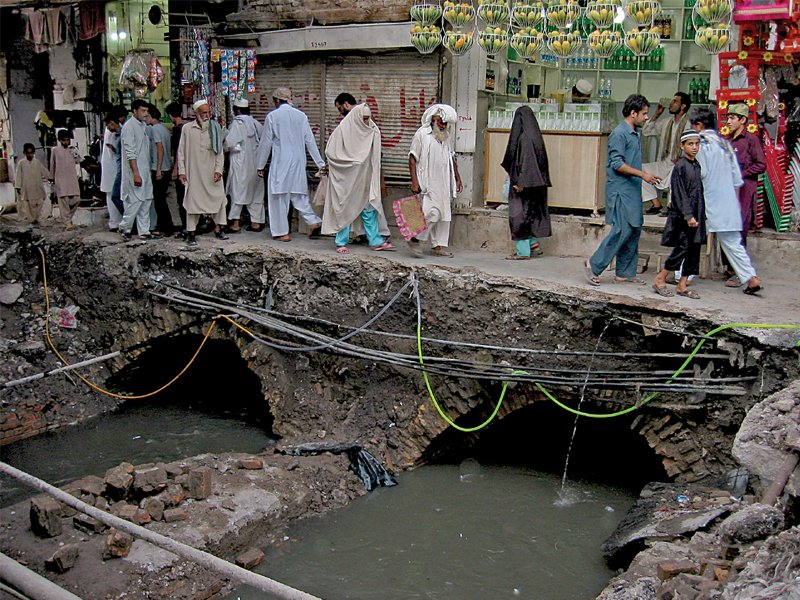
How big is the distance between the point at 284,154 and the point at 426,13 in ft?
7.73

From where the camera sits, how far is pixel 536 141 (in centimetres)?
919

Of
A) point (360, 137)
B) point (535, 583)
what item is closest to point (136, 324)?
point (360, 137)

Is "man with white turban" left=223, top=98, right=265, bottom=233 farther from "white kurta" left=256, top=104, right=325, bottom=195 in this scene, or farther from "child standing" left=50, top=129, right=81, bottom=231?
"child standing" left=50, top=129, right=81, bottom=231

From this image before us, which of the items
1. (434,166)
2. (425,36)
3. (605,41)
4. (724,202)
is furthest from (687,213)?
(425,36)

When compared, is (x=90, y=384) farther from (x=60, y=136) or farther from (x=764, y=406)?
(x=764, y=406)

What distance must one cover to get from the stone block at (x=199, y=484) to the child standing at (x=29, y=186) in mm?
6064

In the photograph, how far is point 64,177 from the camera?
1170 centimetres

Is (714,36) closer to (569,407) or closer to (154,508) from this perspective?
(569,407)

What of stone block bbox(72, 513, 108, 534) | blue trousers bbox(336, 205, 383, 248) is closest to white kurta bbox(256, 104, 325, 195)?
blue trousers bbox(336, 205, 383, 248)

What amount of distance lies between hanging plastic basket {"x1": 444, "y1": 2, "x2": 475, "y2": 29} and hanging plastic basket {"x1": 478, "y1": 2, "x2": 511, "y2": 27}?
0.16 meters

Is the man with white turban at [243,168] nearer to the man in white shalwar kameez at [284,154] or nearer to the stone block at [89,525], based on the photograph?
the man in white shalwar kameez at [284,154]

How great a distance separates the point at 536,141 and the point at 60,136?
6744 mm

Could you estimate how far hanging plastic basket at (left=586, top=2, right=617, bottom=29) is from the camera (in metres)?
8.34

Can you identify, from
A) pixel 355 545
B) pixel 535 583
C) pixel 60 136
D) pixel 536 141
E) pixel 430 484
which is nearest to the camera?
pixel 535 583
